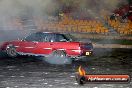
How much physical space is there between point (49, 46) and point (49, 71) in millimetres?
3202

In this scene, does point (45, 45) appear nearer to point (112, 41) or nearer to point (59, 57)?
point (59, 57)

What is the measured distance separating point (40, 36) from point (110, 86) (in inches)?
273

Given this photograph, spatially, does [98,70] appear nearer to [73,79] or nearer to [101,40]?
[73,79]

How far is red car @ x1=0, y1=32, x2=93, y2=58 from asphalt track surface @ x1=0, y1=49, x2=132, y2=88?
18.5 inches

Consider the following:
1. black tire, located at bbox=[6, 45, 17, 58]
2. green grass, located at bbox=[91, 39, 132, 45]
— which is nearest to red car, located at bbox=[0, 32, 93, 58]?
black tire, located at bbox=[6, 45, 17, 58]

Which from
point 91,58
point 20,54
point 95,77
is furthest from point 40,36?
point 95,77

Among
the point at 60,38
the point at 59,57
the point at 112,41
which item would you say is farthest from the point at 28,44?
the point at 112,41

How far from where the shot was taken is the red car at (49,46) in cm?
1572

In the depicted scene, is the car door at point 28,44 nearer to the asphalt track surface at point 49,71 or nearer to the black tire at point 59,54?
the asphalt track surface at point 49,71

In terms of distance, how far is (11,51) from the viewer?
1703 centimetres

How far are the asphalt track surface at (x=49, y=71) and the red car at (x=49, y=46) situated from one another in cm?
47

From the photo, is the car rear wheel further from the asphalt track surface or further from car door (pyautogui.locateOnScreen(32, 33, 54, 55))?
the asphalt track surface

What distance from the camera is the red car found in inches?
619

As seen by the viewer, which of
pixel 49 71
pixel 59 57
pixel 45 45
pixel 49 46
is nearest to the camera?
pixel 49 71
